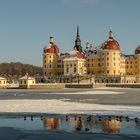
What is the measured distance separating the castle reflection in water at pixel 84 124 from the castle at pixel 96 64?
249ft

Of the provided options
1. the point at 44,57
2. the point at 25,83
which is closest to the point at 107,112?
the point at 25,83

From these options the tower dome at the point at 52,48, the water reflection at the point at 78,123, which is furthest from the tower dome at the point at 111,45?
the water reflection at the point at 78,123

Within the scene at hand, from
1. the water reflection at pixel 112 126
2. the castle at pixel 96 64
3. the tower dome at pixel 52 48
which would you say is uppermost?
the tower dome at pixel 52 48

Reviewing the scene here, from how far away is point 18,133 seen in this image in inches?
687

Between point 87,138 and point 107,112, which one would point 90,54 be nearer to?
point 107,112

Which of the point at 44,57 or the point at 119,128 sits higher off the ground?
the point at 44,57

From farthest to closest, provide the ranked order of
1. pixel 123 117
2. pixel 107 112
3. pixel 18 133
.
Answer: pixel 107 112
pixel 123 117
pixel 18 133

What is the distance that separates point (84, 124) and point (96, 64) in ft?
276

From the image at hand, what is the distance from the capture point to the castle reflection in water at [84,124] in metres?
18.5

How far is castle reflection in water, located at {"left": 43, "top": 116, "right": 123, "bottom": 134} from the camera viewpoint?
1855cm

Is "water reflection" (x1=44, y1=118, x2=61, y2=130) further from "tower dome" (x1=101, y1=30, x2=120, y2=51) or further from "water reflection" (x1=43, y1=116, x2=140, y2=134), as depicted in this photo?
"tower dome" (x1=101, y1=30, x2=120, y2=51)

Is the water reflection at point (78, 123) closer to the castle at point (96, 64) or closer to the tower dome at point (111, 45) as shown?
the castle at point (96, 64)

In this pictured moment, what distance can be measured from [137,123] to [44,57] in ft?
296

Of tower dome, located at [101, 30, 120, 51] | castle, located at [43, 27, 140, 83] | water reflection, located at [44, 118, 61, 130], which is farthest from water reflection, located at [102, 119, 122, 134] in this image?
tower dome, located at [101, 30, 120, 51]
